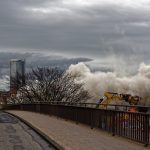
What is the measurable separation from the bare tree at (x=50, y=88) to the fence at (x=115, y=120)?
53.6m

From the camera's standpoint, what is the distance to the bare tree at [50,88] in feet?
274

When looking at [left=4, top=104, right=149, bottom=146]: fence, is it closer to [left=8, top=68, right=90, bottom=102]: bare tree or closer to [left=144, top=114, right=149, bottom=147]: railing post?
[left=144, top=114, right=149, bottom=147]: railing post

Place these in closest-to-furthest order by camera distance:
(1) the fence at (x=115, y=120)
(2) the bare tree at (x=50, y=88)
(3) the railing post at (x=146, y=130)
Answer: (3) the railing post at (x=146, y=130) → (1) the fence at (x=115, y=120) → (2) the bare tree at (x=50, y=88)

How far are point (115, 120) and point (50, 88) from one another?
67.2m

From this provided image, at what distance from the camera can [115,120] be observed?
18.2 meters

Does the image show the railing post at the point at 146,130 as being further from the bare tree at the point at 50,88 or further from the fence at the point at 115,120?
the bare tree at the point at 50,88

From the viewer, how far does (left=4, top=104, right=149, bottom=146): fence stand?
593 inches

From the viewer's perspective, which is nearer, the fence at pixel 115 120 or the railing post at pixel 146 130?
the railing post at pixel 146 130

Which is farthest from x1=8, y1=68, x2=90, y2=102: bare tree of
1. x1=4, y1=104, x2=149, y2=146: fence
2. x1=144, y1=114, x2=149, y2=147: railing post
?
x1=144, y1=114, x2=149, y2=147: railing post

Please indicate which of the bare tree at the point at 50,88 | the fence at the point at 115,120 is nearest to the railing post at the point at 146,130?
the fence at the point at 115,120

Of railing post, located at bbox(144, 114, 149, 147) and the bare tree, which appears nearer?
railing post, located at bbox(144, 114, 149, 147)

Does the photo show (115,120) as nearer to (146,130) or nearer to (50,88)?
(146,130)

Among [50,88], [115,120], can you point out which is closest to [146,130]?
[115,120]

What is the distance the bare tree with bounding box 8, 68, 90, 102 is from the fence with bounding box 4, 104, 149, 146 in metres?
53.6
